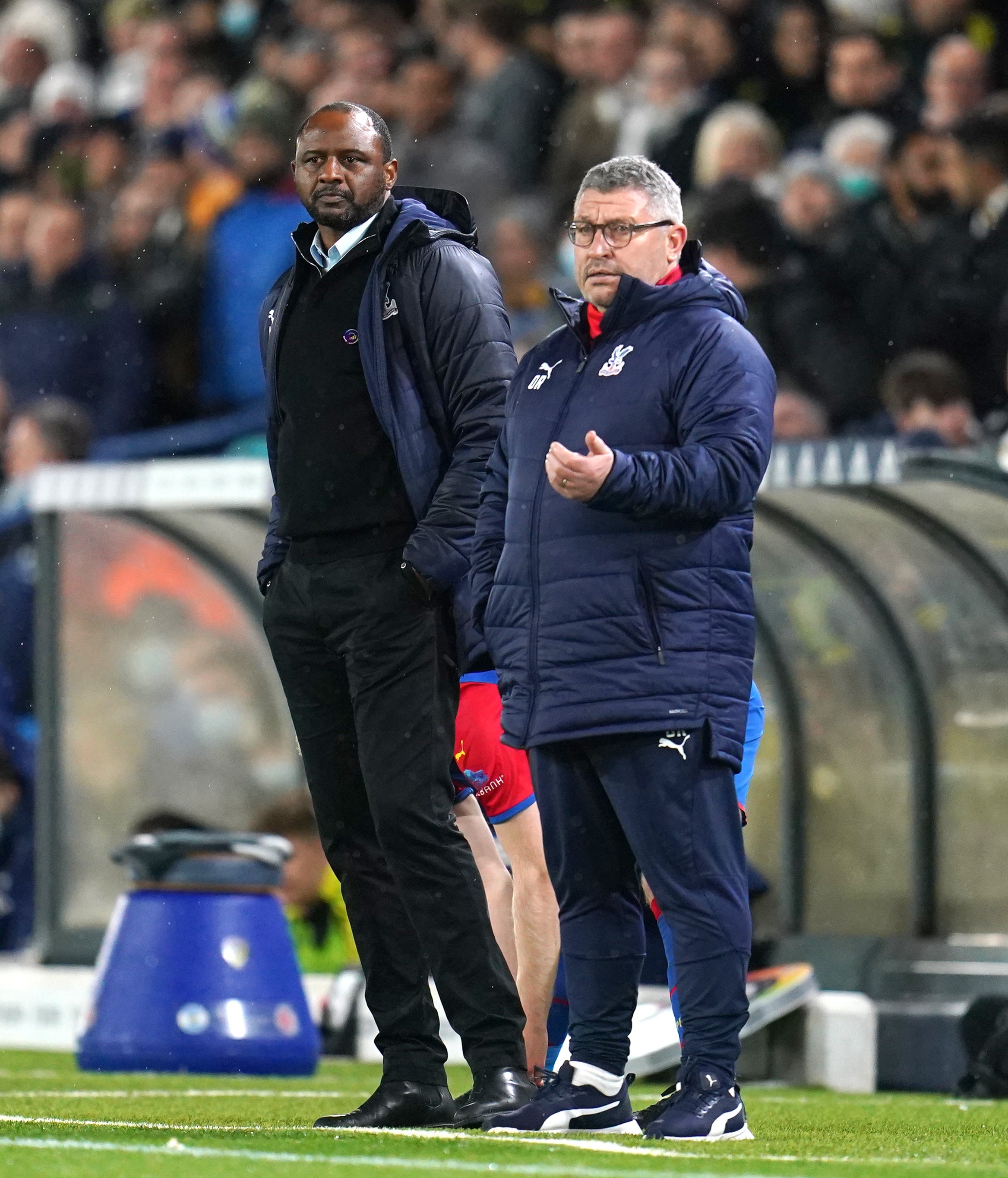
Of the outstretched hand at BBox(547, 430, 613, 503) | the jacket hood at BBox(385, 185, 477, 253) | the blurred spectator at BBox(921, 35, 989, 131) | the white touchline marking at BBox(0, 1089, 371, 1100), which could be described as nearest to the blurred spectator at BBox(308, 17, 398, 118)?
the blurred spectator at BBox(921, 35, 989, 131)

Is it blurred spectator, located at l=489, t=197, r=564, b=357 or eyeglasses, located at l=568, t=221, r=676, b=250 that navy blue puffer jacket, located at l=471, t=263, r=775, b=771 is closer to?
eyeglasses, located at l=568, t=221, r=676, b=250

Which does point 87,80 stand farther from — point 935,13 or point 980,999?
point 980,999

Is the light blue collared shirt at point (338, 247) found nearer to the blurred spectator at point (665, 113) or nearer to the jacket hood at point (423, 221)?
the jacket hood at point (423, 221)

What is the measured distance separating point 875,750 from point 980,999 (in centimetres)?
179

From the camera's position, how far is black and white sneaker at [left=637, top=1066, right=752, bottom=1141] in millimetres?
4105

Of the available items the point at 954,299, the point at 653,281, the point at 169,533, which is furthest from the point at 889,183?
the point at 653,281

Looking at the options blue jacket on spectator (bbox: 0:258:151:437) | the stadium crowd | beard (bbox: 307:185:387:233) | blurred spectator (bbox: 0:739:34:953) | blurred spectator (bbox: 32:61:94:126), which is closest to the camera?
beard (bbox: 307:185:387:233)

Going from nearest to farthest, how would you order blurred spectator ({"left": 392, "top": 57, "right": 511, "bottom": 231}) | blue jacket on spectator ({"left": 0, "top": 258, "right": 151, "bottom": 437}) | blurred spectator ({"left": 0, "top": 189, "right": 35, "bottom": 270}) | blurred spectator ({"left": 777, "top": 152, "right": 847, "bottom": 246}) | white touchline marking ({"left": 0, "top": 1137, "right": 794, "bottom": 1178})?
white touchline marking ({"left": 0, "top": 1137, "right": 794, "bottom": 1178})
blurred spectator ({"left": 777, "top": 152, "right": 847, "bottom": 246})
blurred spectator ({"left": 392, "top": 57, "right": 511, "bottom": 231})
blue jacket on spectator ({"left": 0, "top": 258, "right": 151, "bottom": 437})
blurred spectator ({"left": 0, "top": 189, "right": 35, "bottom": 270})

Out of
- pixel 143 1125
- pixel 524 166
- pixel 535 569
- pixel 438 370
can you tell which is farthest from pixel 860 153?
pixel 143 1125

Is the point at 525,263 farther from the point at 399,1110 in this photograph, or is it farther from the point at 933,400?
the point at 399,1110

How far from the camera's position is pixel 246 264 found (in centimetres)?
1230

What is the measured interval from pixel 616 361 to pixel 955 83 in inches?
218

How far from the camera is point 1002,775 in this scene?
7969mm

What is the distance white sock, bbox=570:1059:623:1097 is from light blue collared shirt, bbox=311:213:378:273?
1610 millimetres
